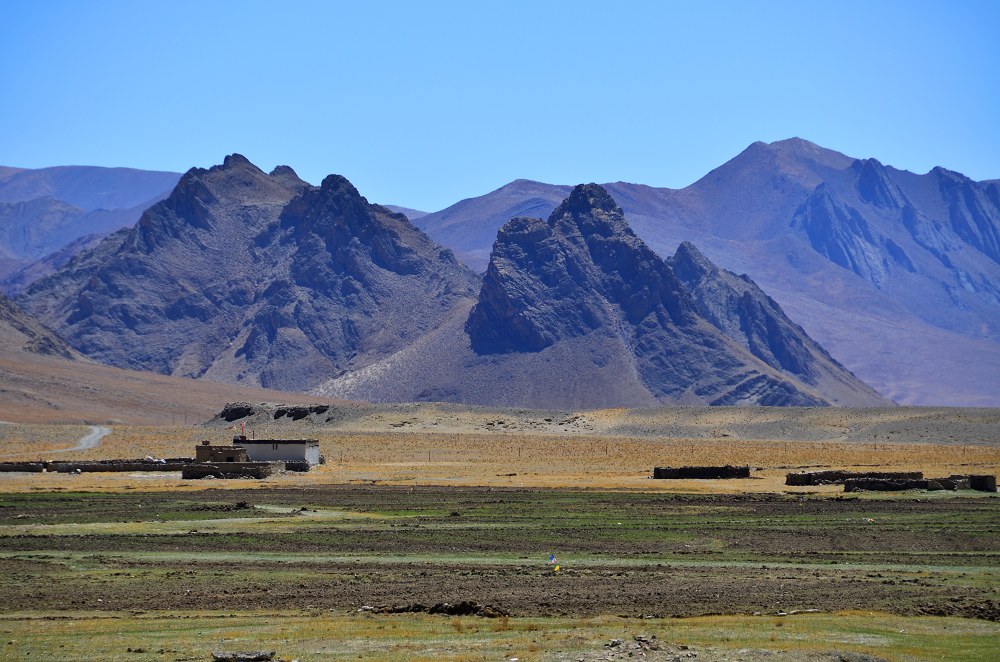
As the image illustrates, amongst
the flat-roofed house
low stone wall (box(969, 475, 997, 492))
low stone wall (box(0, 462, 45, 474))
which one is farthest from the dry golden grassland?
low stone wall (box(969, 475, 997, 492))

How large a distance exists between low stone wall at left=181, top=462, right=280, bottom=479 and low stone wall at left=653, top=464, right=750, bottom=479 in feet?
76.4

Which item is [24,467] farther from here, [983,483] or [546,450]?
[983,483]

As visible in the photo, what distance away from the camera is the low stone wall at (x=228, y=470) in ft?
290

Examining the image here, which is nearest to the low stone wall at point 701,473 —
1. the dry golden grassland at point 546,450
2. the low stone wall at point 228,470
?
the dry golden grassland at point 546,450

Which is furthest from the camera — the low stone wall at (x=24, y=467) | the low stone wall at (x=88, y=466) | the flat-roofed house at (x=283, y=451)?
the flat-roofed house at (x=283, y=451)

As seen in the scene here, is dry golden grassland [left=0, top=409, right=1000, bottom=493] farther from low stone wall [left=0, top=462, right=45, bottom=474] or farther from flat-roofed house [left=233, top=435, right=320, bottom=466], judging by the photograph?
low stone wall [left=0, top=462, right=45, bottom=474]

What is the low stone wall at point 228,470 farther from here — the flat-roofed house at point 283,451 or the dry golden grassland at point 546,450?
the flat-roofed house at point 283,451

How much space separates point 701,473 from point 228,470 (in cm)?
2788

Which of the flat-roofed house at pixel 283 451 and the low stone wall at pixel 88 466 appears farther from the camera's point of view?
the flat-roofed house at pixel 283 451

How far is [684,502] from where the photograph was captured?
223 ft

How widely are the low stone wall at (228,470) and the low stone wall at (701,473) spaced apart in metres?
23.3

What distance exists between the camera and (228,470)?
89625mm

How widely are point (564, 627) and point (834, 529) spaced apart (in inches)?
936

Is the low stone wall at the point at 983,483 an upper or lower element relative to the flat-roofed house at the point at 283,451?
lower
